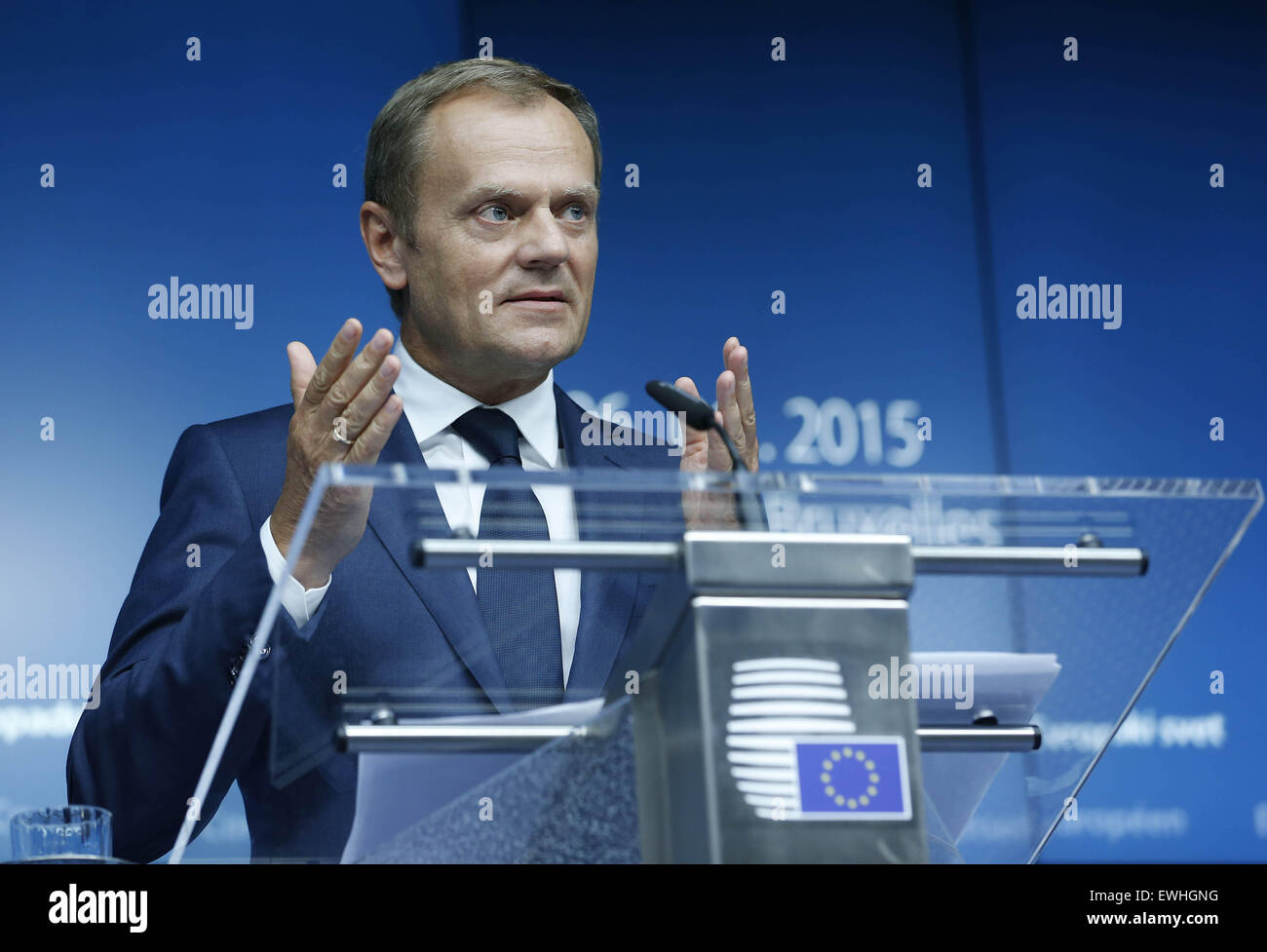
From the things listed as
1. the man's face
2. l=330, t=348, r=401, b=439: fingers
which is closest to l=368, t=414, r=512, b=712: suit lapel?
l=330, t=348, r=401, b=439: fingers

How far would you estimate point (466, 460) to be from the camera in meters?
1.67

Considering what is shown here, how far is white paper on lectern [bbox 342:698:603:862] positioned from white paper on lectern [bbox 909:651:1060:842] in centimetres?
27

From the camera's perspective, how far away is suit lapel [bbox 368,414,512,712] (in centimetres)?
99

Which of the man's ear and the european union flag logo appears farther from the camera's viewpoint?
the man's ear

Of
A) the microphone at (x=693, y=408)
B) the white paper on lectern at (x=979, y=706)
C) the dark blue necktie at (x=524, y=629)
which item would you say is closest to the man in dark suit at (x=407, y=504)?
the dark blue necktie at (x=524, y=629)

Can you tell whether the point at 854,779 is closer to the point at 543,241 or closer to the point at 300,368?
the point at 300,368

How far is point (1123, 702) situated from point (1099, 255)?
2.68m

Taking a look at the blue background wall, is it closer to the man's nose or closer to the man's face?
the man's face

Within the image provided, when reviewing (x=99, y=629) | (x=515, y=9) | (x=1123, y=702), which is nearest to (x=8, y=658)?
(x=99, y=629)

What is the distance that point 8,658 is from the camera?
9.27 ft

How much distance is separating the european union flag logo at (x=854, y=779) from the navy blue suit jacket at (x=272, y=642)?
0.18 meters

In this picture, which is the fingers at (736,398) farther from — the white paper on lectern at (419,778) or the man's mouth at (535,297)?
the white paper on lectern at (419,778)

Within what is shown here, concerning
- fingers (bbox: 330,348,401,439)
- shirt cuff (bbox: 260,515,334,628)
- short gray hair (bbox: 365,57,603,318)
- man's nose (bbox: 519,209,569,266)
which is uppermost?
short gray hair (bbox: 365,57,603,318)

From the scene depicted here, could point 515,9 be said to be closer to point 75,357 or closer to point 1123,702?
point 75,357
